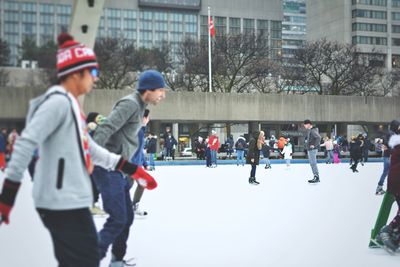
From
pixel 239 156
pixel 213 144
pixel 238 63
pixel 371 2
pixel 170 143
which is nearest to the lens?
pixel 371 2

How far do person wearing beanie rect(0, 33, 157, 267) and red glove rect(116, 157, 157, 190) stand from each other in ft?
1.81

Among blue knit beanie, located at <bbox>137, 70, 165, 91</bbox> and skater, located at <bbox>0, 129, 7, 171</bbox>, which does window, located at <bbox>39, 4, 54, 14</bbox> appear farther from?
blue knit beanie, located at <bbox>137, 70, 165, 91</bbox>

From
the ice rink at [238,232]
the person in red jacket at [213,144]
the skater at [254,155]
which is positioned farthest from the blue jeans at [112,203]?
the person in red jacket at [213,144]

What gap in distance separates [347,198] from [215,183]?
168 inches

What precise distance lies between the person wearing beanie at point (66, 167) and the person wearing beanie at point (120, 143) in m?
0.98

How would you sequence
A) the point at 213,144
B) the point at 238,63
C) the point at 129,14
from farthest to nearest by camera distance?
the point at 238,63 < the point at 213,144 < the point at 129,14

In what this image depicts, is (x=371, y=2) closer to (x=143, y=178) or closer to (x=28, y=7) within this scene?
(x=143, y=178)

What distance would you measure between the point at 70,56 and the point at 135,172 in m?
0.91

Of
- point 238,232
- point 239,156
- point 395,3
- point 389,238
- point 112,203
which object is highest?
point 395,3

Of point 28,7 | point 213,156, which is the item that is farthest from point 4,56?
point 213,156

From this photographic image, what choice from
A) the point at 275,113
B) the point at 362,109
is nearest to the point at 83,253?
the point at 362,109

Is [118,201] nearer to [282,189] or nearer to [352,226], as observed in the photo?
[352,226]

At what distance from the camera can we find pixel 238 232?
5754mm

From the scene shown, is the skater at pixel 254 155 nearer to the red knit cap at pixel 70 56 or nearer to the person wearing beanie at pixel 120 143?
the person wearing beanie at pixel 120 143
